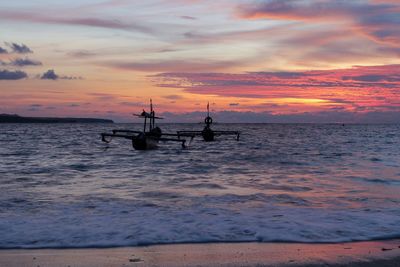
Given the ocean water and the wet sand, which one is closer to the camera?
the wet sand

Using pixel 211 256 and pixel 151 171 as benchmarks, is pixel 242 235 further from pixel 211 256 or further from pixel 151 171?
pixel 151 171

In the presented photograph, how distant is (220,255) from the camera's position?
923 cm

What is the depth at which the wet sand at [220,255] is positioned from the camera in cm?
852

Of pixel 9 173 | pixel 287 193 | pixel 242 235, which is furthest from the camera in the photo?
pixel 9 173

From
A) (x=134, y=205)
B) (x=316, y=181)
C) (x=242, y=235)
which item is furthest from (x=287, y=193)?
(x=242, y=235)

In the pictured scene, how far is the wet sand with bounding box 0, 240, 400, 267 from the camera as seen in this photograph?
27.9 feet

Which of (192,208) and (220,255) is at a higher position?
(220,255)

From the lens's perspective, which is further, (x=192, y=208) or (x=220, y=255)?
(x=192, y=208)

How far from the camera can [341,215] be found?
1421 centimetres

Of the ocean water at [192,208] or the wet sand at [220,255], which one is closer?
the wet sand at [220,255]

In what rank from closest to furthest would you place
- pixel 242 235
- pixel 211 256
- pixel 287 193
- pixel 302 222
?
1. pixel 211 256
2. pixel 242 235
3. pixel 302 222
4. pixel 287 193

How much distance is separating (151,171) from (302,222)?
19.0 meters

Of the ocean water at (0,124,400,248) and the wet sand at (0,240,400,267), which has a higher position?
the wet sand at (0,240,400,267)

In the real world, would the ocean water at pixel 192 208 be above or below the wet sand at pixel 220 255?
below
